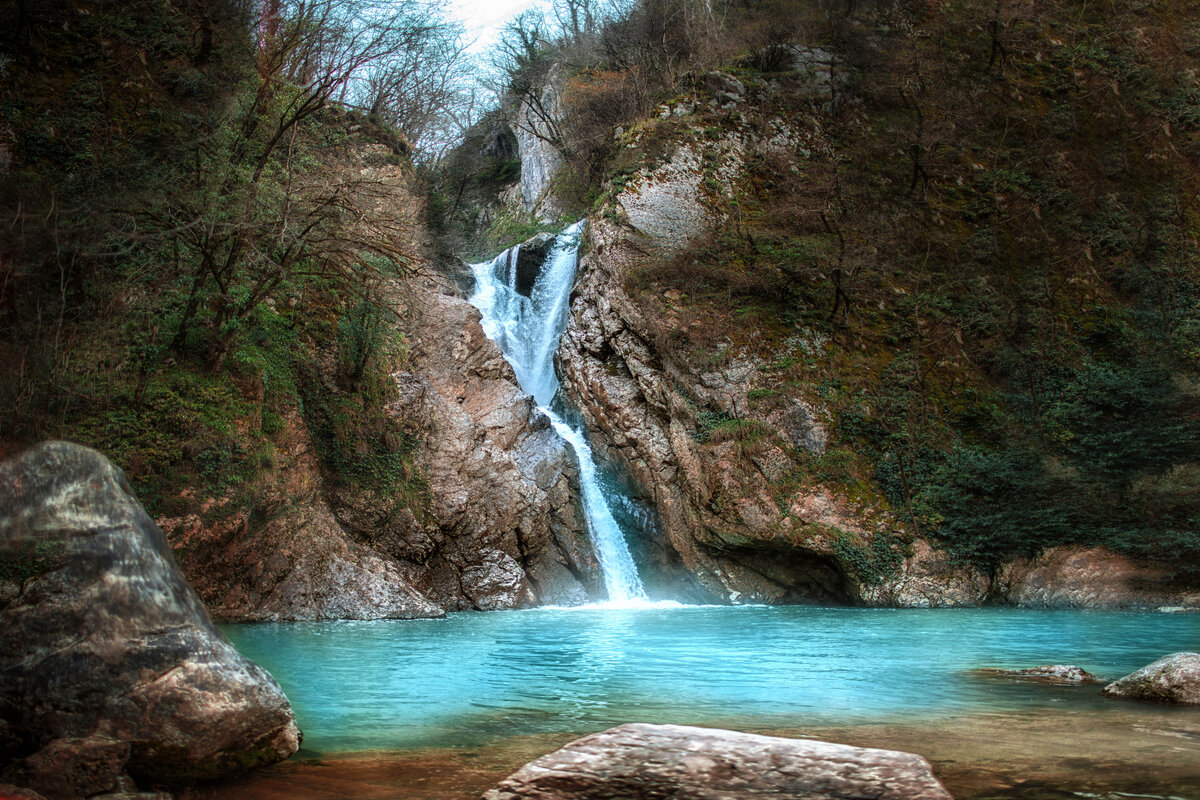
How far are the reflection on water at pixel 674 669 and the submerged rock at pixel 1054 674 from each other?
326 millimetres

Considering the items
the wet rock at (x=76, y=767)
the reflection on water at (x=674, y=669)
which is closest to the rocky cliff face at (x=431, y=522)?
the reflection on water at (x=674, y=669)

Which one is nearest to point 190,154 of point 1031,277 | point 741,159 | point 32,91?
point 32,91

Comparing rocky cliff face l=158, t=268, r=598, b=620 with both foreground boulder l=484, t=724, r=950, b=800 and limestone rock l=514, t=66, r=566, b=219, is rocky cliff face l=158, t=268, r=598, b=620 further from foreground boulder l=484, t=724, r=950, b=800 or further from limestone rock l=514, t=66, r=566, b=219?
limestone rock l=514, t=66, r=566, b=219

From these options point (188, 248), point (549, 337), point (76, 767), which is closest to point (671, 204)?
point (549, 337)

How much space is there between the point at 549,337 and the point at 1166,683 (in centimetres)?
1885

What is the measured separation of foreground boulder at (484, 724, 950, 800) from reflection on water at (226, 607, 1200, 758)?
163 cm

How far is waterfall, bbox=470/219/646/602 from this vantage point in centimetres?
1903

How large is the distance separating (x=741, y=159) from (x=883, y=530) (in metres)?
13.1

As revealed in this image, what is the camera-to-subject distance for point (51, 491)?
446cm

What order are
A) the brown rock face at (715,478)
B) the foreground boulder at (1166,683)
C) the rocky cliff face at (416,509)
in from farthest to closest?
the brown rock face at (715,478) → the rocky cliff face at (416,509) → the foreground boulder at (1166,683)

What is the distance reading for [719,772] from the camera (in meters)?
3.60

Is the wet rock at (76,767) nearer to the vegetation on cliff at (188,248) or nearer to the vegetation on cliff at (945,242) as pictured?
the vegetation on cliff at (188,248)

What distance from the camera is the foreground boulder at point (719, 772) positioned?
3.51 meters

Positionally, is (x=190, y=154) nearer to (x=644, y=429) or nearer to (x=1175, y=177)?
(x=644, y=429)
